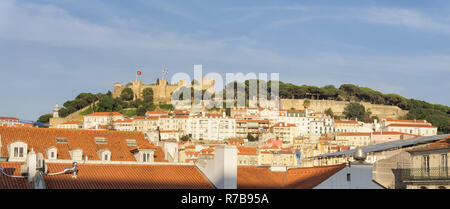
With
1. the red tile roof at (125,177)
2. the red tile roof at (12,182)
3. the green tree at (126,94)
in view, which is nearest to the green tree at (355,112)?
the green tree at (126,94)

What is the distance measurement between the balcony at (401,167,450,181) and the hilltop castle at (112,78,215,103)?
154 meters

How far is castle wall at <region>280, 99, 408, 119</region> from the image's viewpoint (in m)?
170

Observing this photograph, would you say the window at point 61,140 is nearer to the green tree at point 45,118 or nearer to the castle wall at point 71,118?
the castle wall at point 71,118

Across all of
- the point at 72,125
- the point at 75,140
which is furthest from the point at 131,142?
the point at 72,125

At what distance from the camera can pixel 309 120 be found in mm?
146875

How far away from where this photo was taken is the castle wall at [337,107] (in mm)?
169938

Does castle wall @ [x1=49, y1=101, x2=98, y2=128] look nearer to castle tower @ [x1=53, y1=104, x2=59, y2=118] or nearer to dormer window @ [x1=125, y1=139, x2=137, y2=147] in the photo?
castle tower @ [x1=53, y1=104, x2=59, y2=118]

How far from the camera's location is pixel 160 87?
17950cm

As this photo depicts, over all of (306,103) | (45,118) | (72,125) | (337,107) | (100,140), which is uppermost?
(306,103)

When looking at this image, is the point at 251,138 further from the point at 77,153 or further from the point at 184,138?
the point at 77,153

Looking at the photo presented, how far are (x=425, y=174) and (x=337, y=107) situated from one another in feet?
504
